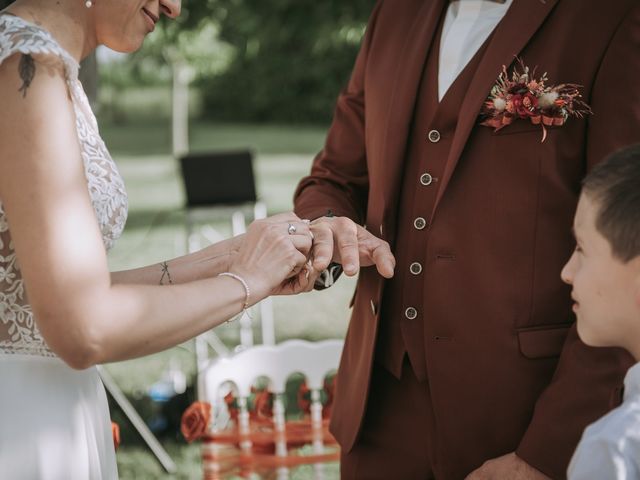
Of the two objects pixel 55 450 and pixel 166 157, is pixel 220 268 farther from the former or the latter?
pixel 166 157

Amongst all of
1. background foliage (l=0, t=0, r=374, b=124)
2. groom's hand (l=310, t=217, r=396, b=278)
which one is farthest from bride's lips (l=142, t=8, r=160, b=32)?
background foliage (l=0, t=0, r=374, b=124)

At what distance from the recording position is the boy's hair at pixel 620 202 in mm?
1722

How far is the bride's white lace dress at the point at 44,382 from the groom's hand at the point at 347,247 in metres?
0.50

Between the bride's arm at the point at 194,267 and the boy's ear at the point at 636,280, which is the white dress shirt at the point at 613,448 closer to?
the boy's ear at the point at 636,280

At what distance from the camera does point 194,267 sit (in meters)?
2.40

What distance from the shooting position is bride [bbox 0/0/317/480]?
67.6 inches

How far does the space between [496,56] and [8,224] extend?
3.89 feet

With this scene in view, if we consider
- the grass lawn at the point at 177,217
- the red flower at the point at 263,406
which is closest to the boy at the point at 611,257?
the red flower at the point at 263,406

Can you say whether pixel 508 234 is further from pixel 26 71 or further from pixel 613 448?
pixel 26 71

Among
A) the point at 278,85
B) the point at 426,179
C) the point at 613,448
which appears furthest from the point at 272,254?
the point at 278,85

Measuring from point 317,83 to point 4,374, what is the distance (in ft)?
79.5

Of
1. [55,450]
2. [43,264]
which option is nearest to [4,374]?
[55,450]

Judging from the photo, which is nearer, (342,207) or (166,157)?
(342,207)

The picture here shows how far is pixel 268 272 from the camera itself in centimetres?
215
